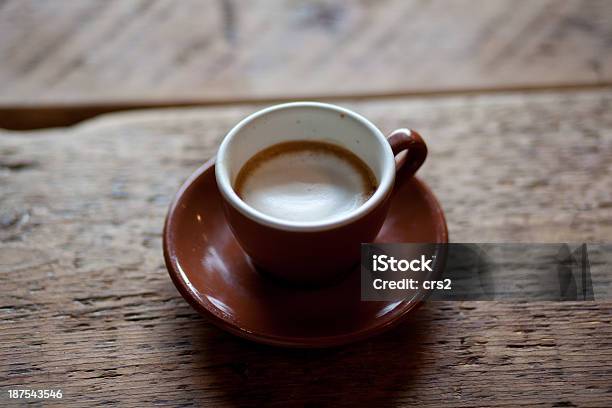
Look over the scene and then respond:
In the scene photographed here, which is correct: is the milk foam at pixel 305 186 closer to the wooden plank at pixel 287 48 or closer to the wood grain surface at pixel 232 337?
the wood grain surface at pixel 232 337

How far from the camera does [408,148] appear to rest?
75 cm

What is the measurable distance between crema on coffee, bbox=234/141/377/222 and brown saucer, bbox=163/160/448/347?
6cm

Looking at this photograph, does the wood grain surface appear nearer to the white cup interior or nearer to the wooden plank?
the wooden plank

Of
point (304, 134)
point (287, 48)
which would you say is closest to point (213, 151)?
point (304, 134)

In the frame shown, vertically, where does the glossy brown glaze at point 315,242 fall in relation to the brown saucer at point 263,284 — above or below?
above

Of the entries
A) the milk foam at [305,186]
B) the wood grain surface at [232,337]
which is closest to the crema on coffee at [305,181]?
the milk foam at [305,186]

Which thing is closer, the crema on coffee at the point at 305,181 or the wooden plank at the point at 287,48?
the crema on coffee at the point at 305,181

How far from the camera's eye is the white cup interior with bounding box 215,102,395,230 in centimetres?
75

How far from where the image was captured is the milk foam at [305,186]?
767 mm

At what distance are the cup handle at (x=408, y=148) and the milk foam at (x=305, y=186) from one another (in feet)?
0.17

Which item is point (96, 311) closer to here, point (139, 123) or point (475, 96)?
point (139, 123)

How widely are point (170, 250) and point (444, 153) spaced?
0.45 m

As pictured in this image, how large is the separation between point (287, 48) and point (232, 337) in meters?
0.64

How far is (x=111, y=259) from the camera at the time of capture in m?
0.83
